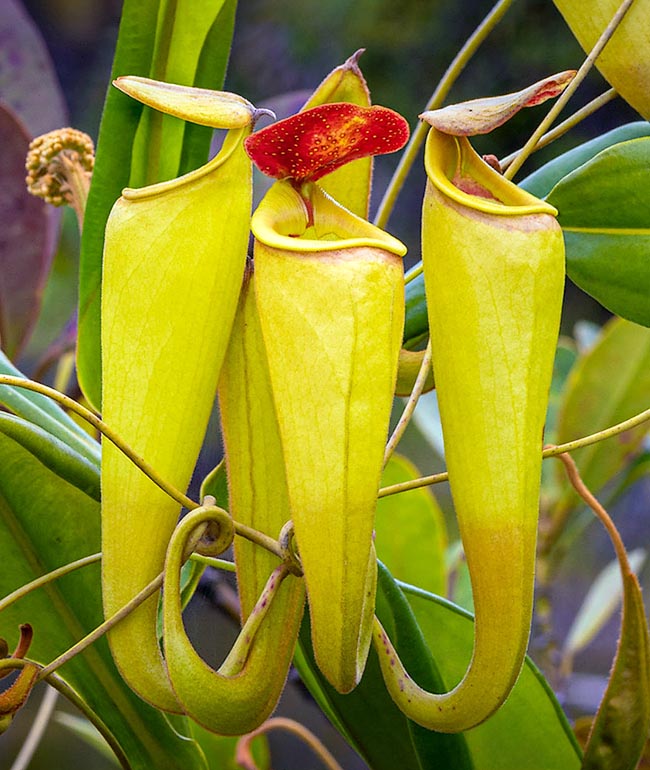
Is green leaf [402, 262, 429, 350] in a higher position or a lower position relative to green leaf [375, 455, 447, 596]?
higher

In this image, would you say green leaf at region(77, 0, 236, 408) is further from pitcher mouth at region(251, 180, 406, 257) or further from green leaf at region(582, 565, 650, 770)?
green leaf at region(582, 565, 650, 770)

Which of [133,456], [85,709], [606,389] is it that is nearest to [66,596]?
[85,709]

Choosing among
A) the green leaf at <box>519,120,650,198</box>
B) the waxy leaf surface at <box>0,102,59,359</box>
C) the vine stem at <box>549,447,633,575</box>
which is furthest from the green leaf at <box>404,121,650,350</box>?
the waxy leaf surface at <box>0,102,59,359</box>

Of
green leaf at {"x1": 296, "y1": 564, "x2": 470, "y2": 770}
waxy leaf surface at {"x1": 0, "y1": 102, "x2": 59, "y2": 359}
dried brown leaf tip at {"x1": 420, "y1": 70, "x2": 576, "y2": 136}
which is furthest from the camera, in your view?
waxy leaf surface at {"x1": 0, "y1": 102, "x2": 59, "y2": 359}

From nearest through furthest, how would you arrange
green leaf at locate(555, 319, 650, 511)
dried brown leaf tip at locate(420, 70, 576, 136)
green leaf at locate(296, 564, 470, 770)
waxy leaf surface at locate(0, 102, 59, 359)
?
dried brown leaf tip at locate(420, 70, 576, 136) → green leaf at locate(296, 564, 470, 770) → waxy leaf surface at locate(0, 102, 59, 359) → green leaf at locate(555, 319, 650, 511)

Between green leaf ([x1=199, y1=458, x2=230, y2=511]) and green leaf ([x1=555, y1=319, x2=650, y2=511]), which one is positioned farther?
green leaf ([x1=555, y1=319, x2=650, y2=511])

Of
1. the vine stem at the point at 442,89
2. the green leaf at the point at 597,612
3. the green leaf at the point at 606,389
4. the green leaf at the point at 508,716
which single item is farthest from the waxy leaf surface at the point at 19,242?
the green leaf at the point at 597,612
